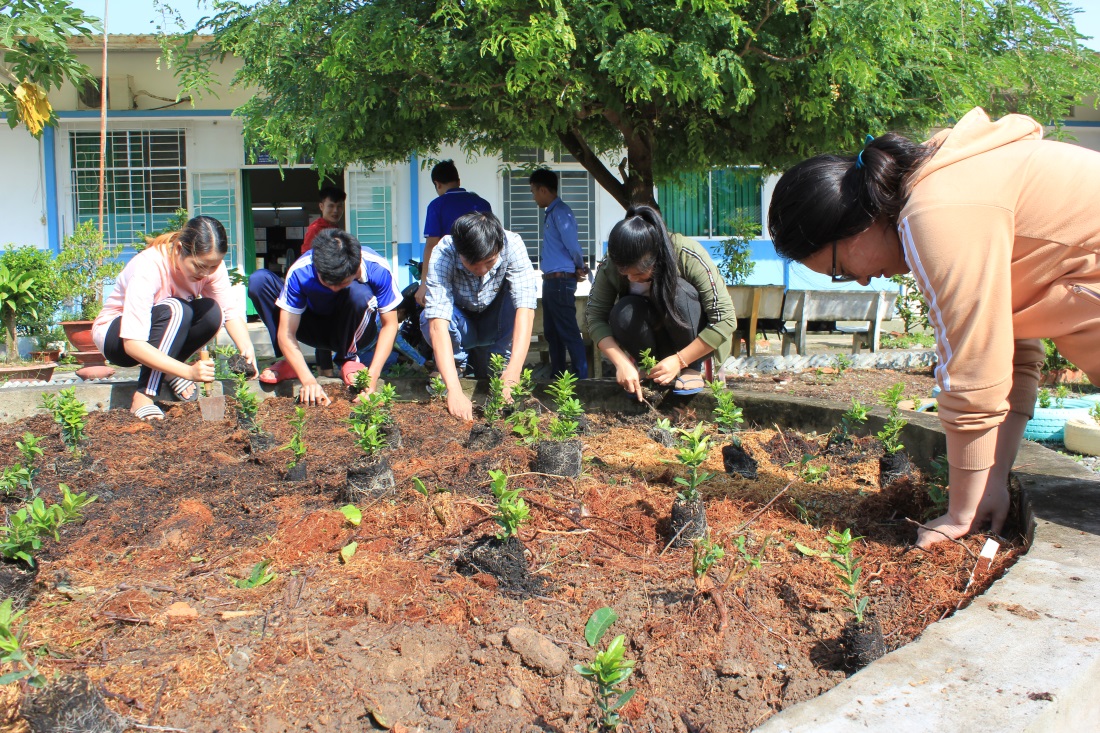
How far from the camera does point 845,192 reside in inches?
86.0

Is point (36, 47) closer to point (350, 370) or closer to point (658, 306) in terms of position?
point (350, 370)

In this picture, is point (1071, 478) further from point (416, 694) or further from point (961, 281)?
point (416, 694)

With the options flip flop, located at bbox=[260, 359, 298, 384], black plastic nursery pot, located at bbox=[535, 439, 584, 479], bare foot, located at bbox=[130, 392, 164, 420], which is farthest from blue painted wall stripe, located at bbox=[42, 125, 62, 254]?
black plastic nursery pot, located at bbox=[535, 439, 584, 479]

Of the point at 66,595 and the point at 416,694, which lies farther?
the point at 66,595

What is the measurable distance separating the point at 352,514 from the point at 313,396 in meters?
2.40

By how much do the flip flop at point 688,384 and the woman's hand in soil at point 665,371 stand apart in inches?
6.1

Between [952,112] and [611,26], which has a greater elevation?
[611,26]

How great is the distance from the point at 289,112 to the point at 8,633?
5069 millimetres

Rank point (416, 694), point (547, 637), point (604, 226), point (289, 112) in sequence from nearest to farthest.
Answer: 1. point (416, 694)
2. point (547, 637)
3. point (289, 112)
4. point (604, 226)

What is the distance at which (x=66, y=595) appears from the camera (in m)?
2.12

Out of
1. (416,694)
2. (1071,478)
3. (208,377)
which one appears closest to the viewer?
(416,694)

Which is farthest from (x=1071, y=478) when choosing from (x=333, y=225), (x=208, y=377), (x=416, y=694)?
(x=333, y=225)

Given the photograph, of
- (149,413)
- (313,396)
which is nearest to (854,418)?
(313,396)

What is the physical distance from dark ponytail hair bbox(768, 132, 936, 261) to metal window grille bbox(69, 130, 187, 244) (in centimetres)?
1197
